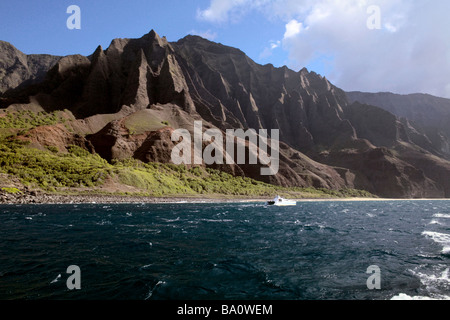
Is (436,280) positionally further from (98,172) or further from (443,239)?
(98,172)

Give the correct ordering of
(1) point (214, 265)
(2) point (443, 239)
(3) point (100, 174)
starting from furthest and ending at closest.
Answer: (3) point (100, 174), (2) point (443, 239), (1) point (214, 265)

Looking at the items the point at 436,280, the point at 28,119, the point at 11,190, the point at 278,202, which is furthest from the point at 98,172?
the point at 436,280

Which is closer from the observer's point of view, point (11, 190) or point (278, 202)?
point (11, 190)

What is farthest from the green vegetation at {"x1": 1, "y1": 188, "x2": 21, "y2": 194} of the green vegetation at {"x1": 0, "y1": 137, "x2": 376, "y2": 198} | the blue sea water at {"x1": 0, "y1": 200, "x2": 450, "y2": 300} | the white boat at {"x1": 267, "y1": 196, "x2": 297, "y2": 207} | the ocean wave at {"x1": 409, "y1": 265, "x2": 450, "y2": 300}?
the ocean wave at {"x1": 409, "y1": 265, "x2": 450, "y2": 300}

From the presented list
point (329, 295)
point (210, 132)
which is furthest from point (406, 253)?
point (210, 132)

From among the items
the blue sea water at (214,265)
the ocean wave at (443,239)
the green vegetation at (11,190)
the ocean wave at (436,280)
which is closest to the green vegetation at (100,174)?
the green vegetation at (11,190)

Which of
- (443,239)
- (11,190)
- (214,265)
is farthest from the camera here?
(11,190)

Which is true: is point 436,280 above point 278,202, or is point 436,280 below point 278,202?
above

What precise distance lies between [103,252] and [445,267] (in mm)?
24363

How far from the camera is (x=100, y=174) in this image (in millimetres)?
100500

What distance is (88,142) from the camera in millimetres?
132250

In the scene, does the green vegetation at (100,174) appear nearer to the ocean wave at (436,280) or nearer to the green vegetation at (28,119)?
the green vegetation at (28,119)

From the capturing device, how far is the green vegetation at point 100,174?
89.6m

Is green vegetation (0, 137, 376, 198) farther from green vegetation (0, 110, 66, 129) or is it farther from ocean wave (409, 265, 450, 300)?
ocean wave (409, 265, 450, 300)
